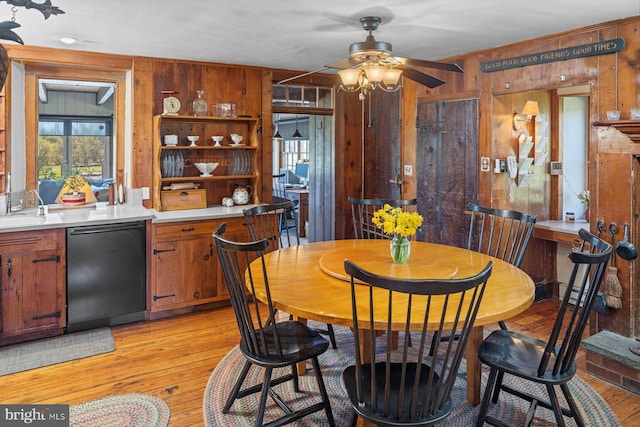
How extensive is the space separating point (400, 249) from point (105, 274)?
8.10ft

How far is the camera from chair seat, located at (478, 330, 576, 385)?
6.61 feet

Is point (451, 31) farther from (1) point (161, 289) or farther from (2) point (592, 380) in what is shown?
(1) point (161, 289)

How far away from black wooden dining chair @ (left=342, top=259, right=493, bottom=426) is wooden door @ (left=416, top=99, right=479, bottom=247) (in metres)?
2.46

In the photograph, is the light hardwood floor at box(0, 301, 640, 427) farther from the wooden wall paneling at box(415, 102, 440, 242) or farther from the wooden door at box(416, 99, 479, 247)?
the wooden wall paneling at box(415, 102, 440, 242)

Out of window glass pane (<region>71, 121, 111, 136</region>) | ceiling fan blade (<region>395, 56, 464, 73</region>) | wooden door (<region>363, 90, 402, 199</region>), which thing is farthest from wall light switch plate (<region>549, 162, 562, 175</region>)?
window glass pane (<region>71, 121, 111, 136</region>)

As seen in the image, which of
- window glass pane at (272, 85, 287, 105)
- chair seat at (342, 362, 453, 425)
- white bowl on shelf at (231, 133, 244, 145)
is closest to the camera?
chair seat at (342, 362, 453, 425)

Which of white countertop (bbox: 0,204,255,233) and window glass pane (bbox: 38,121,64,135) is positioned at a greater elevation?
window glass pane (bbox: 38,121,64,135)

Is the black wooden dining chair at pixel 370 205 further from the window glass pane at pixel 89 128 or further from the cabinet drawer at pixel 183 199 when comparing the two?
the window glass pane at pixel 89 128

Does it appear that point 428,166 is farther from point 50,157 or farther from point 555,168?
point 50,157

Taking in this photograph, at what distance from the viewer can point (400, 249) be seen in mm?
2646

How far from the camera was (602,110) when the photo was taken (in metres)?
3.28

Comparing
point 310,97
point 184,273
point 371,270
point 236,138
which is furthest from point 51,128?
point 371,270

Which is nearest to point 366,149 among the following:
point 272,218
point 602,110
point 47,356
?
point 272,218

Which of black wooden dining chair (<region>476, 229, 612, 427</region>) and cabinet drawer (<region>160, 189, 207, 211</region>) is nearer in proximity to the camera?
black wooden dining chair (<region>476, 229, 612, 427</region>)
